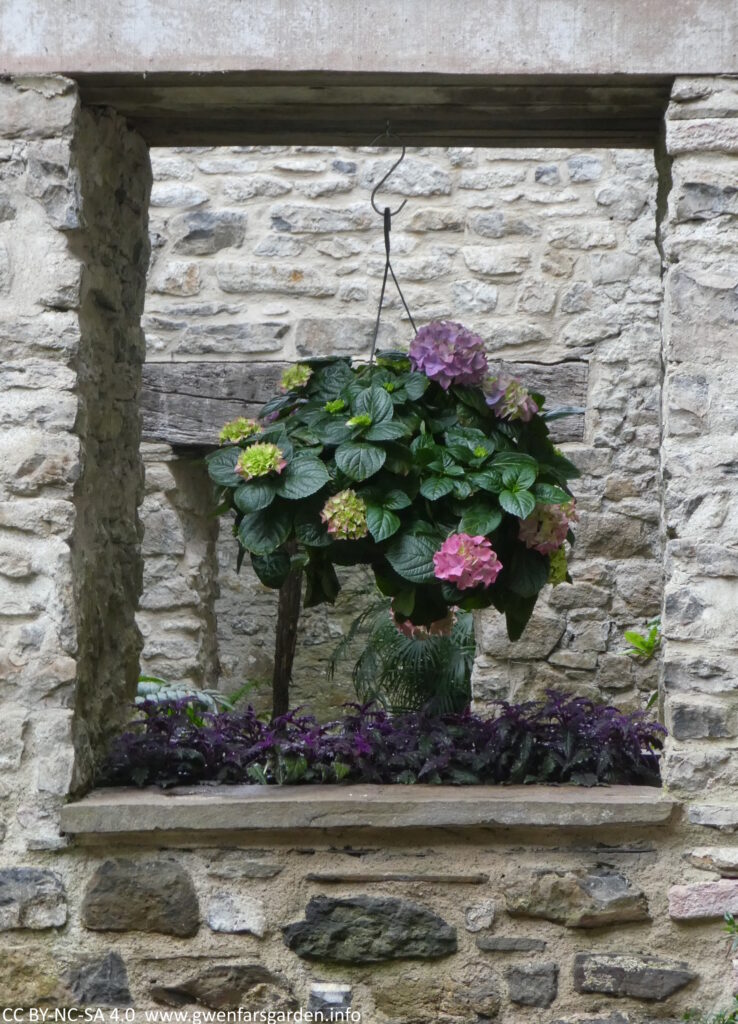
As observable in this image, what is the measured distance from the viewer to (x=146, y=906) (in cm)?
232

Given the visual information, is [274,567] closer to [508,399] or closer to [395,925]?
[508,399]

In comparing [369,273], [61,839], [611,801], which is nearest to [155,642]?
[369,273]

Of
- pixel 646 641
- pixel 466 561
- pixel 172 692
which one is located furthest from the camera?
pixel 646 641

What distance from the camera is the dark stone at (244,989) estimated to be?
2312 mm

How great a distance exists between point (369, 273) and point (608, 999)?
3169 millimetres

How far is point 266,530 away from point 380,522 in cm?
22

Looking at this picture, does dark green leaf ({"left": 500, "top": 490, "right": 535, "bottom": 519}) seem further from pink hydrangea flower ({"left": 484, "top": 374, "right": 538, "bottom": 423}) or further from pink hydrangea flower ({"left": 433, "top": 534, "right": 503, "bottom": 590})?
pink hydrangea flower ({"left": 484, "top": 374, "right": 538, "bottom": 423})

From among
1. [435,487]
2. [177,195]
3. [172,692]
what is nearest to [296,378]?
[435,487]

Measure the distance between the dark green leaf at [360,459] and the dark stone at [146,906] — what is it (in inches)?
33.3

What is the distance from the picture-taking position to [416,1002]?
90.7 inches

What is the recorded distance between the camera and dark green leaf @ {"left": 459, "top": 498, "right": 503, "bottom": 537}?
2.25m

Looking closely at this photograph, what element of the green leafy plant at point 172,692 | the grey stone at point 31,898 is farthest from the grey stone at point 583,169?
the grey stone at point 31,898

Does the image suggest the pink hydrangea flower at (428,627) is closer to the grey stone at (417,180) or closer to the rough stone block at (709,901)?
the rough stone block at (709,901)

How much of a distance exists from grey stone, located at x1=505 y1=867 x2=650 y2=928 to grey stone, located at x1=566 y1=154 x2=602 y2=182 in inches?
125
